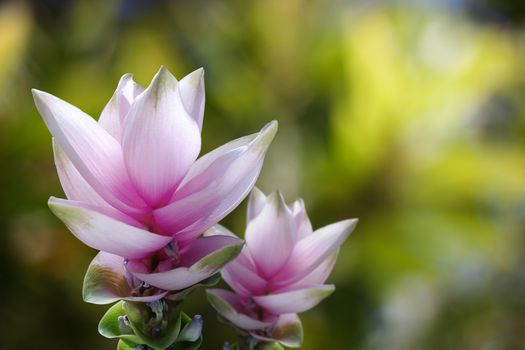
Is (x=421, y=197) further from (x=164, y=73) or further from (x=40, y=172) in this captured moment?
(x=164, y=73)

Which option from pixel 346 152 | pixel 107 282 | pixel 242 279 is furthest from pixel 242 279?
pixel 346 152

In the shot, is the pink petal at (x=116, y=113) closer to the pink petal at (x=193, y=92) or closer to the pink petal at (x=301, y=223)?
the pink petal at (x=193, y=92)

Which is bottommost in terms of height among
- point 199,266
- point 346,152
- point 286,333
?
point 346,152

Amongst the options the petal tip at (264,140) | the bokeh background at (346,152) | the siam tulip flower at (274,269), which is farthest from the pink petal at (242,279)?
the bokeh background at (346,152)

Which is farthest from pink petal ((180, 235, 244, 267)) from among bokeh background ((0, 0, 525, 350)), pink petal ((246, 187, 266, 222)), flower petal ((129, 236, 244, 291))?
bokeh background ((0, 0, 525, 350))

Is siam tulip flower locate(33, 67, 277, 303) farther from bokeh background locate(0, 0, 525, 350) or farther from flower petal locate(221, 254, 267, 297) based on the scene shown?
bokeh background locate(0, 0, 525, 350)

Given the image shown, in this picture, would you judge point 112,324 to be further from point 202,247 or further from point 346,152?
point 346,152

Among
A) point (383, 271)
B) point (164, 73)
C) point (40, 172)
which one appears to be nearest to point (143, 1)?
point (40, 172)
